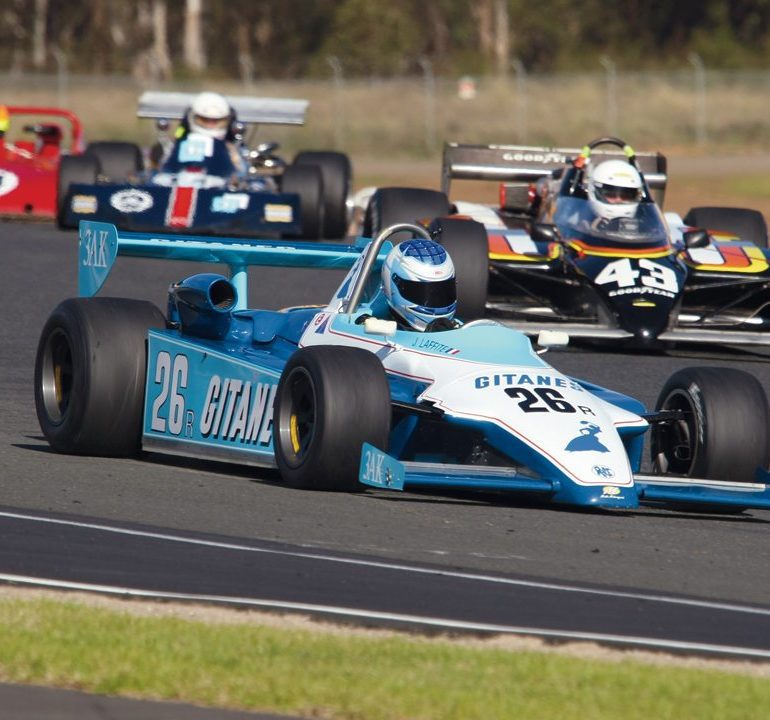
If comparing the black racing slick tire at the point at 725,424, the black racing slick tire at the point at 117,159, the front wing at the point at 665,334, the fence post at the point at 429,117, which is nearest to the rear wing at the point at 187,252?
the black racing slick tire at the point at 725,424

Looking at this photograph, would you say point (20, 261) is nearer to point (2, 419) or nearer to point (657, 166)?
point (657, 166)

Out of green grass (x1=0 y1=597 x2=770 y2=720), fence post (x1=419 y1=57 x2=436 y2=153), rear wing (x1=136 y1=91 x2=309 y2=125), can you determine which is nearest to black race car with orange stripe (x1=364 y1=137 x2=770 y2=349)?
rear wing (x1=136 y1=91 x2=309 y2=125)

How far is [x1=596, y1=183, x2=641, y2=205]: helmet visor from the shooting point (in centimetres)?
1583

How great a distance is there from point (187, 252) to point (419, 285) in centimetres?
171

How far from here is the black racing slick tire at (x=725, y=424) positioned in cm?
888

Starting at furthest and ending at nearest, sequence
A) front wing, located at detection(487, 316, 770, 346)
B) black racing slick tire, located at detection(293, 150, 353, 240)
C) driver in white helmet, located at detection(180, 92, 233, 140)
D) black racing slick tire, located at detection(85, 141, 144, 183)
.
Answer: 1. black racing slick tire, located at detection(85, 141, 144, 183)
2. black racing slick tire, located at detection(293, 150, 353, 240)
3. driver in white helmet, located at detection(180, 92, 233, 140)
4. front wing, located at detection(487, 316, 770, 346)

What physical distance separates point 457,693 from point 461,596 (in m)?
1.33

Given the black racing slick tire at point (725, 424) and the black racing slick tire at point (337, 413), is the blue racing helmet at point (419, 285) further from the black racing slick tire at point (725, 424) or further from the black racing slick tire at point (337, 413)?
the black racing slick tire at point (725, 424)

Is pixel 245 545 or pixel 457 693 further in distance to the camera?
pixel 245 545

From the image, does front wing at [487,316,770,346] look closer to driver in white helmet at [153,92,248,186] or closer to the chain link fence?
driver in white helmet at [153,92,248,186]

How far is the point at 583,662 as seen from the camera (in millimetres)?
5980

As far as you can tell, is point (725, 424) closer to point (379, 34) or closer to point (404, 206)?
→ point (404, 206)

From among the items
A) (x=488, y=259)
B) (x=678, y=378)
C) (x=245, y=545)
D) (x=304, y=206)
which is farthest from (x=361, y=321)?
(x=304, y=206)

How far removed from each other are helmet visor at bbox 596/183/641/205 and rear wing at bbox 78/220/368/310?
5.57 metres
